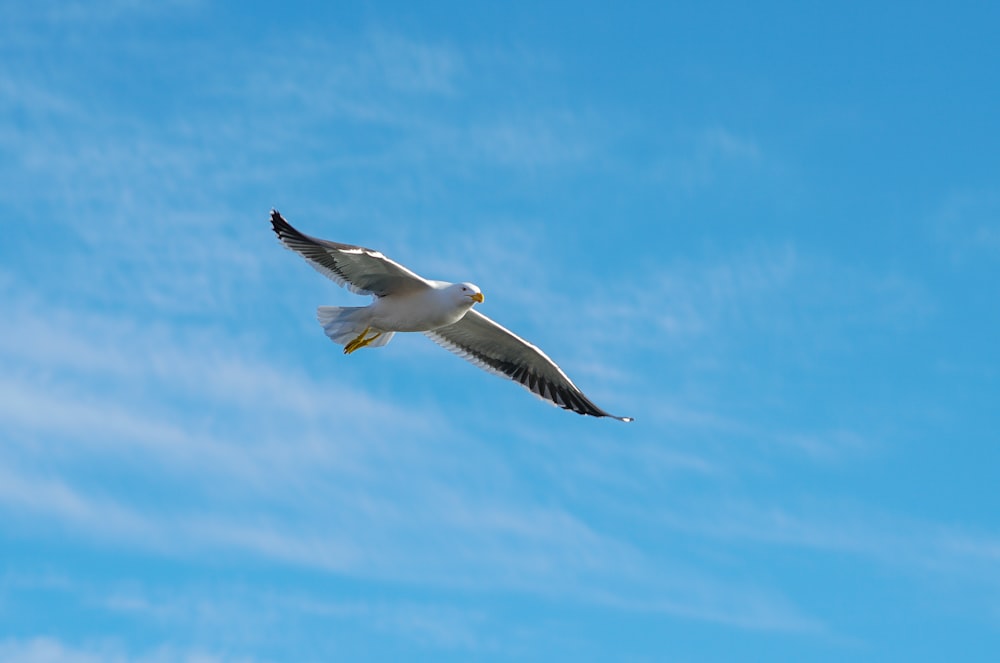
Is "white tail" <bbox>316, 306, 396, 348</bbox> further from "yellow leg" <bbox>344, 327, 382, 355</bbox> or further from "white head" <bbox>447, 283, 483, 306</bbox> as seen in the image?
"white head" <bbox>447, 283, 483, 306</bbox>

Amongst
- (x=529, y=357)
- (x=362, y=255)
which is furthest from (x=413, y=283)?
(x=529, y=357)

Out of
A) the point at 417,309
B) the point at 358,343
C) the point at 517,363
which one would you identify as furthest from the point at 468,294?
the point at 517,363

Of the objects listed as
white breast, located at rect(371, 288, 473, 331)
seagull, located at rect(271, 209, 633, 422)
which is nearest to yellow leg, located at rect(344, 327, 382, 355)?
seagull, located at rect(271, 209, 633, 422)

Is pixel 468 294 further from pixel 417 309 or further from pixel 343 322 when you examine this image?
pixel 343 322

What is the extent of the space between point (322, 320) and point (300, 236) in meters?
1.13

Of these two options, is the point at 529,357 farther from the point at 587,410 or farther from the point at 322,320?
the point at 322,320

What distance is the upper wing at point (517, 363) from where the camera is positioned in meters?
17.6

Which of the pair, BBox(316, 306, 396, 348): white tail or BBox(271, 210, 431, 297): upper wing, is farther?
BBox(316, 306, 396, 348): white tail

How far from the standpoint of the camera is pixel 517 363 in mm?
17891

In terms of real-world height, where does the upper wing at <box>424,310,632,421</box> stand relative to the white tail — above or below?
above

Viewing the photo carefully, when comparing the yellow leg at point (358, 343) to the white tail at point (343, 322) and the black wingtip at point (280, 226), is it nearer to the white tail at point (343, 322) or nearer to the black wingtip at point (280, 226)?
the white tail at point (343, 322)

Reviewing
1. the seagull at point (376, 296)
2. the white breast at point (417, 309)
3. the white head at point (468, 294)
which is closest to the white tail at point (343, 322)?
the seagull at point (376, 296)

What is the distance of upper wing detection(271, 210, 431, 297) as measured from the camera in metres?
15.4

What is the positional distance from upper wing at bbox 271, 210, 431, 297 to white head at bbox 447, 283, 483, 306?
1.25ft
